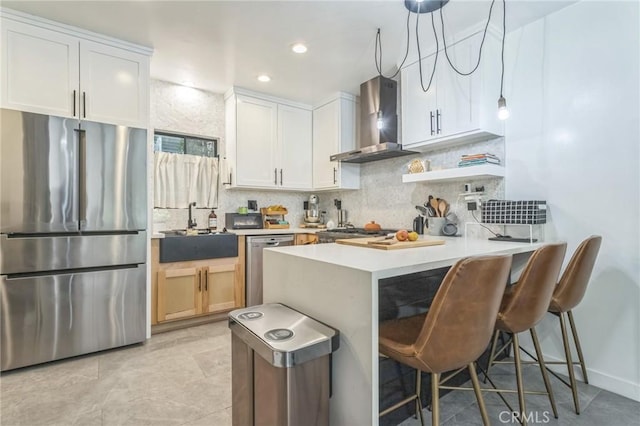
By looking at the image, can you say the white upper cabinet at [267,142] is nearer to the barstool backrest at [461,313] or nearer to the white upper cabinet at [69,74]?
the white upper cabinet at [69,74]

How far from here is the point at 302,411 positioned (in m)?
1.18

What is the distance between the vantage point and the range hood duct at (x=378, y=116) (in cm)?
328

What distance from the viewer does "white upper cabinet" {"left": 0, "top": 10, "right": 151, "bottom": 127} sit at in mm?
2293

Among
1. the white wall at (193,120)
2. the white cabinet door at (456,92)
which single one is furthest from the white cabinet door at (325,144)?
the white cabinet door at (456,92)

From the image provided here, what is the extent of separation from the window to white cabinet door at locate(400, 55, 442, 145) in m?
2.32

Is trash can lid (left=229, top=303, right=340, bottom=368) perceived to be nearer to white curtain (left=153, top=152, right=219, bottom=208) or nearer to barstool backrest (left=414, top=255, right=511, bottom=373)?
barstool backrest (left=414, top=255, right=511, bottom=373)

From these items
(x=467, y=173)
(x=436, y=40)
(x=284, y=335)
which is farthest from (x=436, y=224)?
(x=284, y=335)

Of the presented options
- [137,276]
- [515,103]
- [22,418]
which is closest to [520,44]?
[515,103]

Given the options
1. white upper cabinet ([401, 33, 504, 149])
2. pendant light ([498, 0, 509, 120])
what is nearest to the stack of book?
white upper cabinet ([401, 33, 504, 149])

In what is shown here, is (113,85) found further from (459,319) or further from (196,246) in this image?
(459,319)

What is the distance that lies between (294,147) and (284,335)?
10.6ft

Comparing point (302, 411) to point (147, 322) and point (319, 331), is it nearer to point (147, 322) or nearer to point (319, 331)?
point (319, 331)

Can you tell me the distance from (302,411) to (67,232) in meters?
2.30

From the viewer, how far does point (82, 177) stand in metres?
2.45
